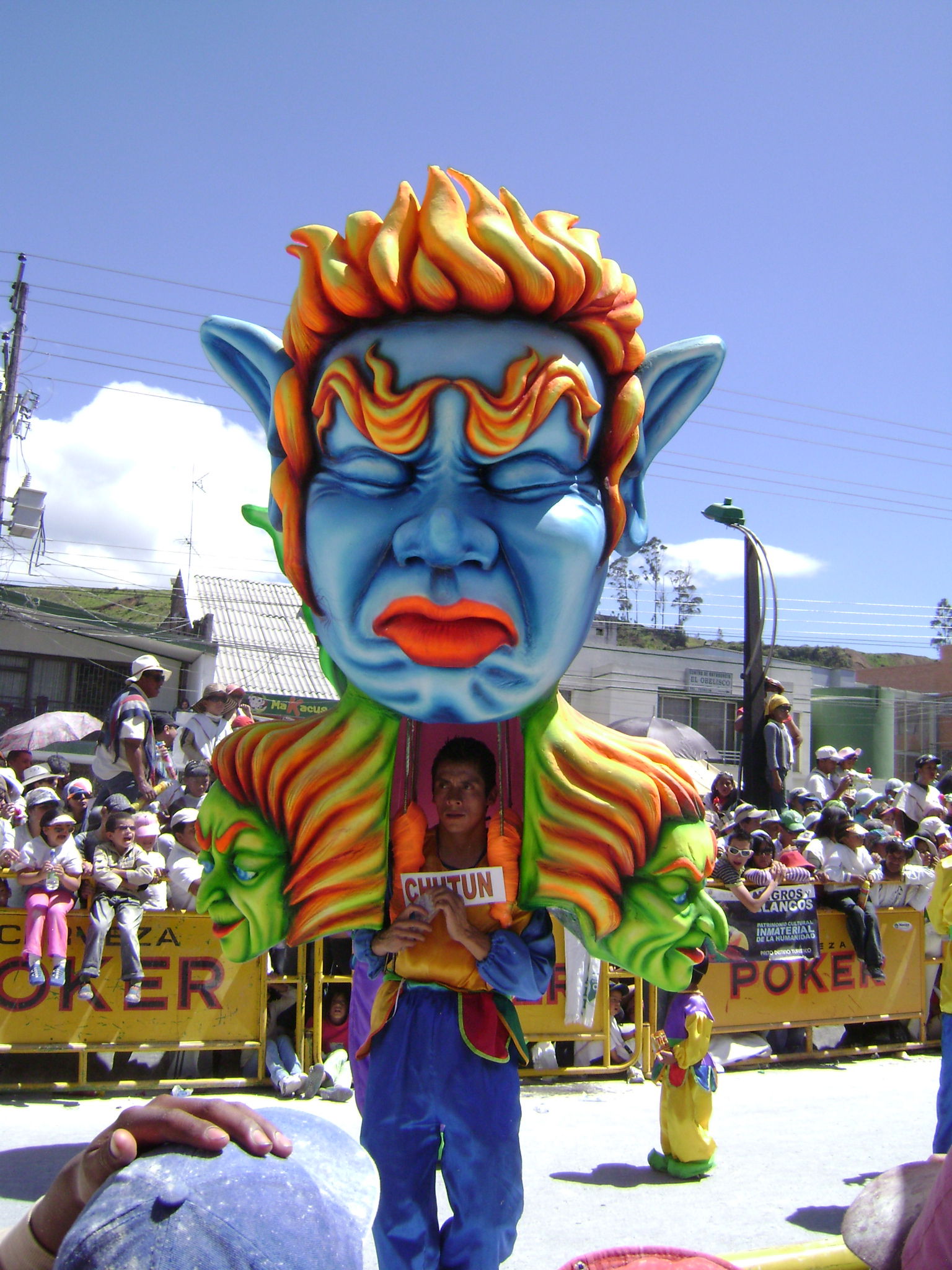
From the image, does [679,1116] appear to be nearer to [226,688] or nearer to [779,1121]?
[779,1121]

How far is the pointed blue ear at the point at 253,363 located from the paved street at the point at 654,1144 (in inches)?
102

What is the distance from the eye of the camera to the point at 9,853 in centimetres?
527

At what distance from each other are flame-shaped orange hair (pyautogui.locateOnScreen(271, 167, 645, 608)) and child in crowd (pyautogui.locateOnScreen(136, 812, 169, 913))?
3.45 meters

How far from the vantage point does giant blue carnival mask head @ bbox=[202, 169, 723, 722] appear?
1918 millimetres

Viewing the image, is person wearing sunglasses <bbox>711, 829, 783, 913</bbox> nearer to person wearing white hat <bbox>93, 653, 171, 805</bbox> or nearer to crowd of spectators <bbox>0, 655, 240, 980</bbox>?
crowd of spectators <bbox>0, 655, 240, 980</bbox>

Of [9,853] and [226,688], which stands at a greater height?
[226,688]

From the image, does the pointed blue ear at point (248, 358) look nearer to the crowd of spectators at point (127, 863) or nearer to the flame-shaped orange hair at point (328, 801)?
the flame-shaped orange hair at point (328, 801)

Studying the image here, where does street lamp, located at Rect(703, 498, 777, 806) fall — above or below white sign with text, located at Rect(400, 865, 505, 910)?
above

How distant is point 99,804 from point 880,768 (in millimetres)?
24609

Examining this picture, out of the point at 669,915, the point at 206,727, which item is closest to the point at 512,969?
the point at 669,915

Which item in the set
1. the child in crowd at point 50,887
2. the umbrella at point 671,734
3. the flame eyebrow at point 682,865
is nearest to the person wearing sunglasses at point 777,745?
the umbrella at point 671,734

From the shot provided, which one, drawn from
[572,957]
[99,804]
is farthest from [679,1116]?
[99,804]

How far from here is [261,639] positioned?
A: 19.5m

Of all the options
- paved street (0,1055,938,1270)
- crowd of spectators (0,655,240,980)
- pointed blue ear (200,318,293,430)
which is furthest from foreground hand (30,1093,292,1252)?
crowd of spectators (0,655,240,980)
